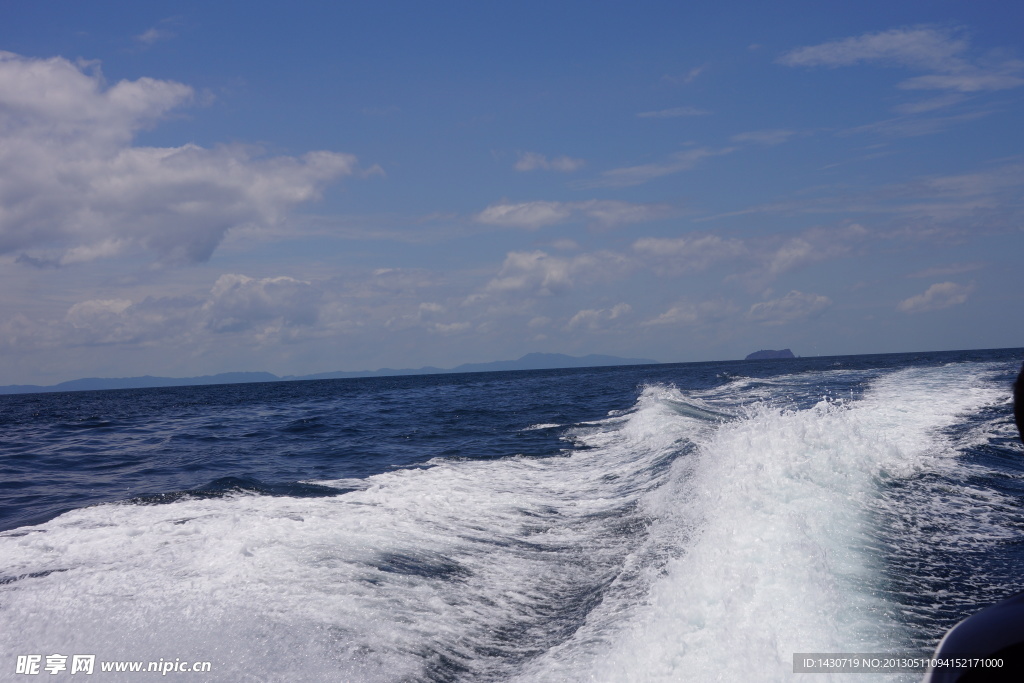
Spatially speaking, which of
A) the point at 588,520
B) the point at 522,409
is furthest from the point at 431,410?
the point at 588,520

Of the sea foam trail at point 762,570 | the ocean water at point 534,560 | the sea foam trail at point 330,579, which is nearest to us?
the sea foam trail at point 762,570

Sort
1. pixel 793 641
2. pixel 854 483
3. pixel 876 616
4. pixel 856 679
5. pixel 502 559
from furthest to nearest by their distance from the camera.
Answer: pixel 854 483 → pixel 502 559 → pixel 876 616 → pixel 793 641 → pixel 856 679

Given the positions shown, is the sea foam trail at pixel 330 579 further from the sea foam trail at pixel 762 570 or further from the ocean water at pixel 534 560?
the sea foam trail at pixel 762 570

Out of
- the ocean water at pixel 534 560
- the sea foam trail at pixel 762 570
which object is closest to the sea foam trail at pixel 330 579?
the ocean water at pixel 534 560

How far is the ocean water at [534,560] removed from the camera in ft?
16.7

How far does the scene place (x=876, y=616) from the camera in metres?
5.31

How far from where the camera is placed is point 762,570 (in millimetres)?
5844

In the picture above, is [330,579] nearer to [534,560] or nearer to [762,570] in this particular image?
[534,560]

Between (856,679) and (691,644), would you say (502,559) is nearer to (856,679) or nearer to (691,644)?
(691,644)

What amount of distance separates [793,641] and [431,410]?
30436 mm

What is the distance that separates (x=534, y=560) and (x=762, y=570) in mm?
2898

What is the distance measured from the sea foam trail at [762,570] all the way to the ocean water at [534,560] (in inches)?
1.1

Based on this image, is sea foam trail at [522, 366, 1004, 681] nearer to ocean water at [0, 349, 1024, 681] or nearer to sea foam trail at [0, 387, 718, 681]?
ocean water at [0, 349, 1024, 681]

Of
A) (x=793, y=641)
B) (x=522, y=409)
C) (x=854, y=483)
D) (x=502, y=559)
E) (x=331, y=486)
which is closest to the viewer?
(x=793, y=641)
